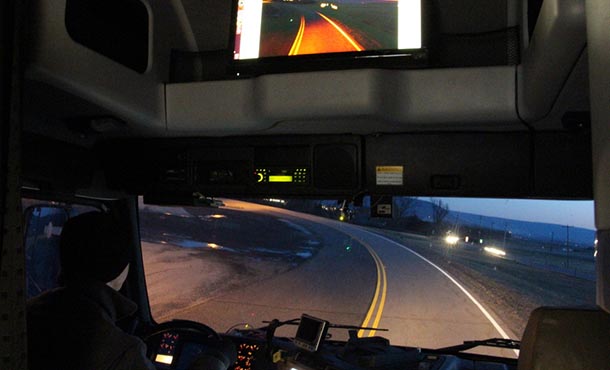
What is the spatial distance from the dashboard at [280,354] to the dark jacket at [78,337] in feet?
1.89

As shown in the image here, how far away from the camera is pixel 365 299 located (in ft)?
22.9

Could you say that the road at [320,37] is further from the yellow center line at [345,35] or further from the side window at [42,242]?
the side window at [42,242]

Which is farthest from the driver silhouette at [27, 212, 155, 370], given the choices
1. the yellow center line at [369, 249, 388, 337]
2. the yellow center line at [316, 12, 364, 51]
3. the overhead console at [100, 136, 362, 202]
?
the yellow center line at [369, 249, 388, 337]

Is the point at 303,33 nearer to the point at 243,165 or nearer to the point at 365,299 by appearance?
the point at 243,165

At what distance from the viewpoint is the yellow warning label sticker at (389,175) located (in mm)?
2197

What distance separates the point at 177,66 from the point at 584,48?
166 centimetres

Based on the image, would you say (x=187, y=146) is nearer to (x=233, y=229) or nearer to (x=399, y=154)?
(x=399, y=154)

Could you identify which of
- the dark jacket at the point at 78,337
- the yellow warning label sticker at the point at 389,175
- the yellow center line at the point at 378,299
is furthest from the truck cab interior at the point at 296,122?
the yellow center line at the point at 378,299

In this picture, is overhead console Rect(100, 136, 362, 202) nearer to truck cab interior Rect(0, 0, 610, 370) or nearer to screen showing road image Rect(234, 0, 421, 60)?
truck cab interior Rect(0, 0, 610, 370)

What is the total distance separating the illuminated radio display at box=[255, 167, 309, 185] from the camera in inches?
89.1

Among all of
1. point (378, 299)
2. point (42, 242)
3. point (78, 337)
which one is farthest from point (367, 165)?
point (378, 299)

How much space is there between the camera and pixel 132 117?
1916mm

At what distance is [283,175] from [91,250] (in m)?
1.01

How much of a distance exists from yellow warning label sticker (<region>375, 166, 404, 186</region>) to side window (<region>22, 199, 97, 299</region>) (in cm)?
171
